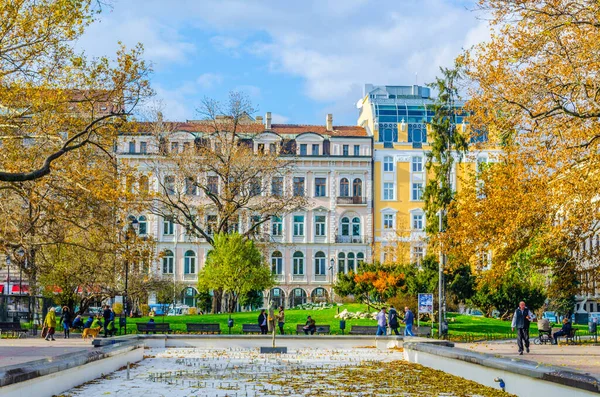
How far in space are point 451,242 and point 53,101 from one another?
17027mm

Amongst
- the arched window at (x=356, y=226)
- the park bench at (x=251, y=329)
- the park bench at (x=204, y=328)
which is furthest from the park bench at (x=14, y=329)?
the arched window at (x=356, y=226)

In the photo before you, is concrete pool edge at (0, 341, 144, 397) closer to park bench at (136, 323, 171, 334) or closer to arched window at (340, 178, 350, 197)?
park bench at (136, 323, 171, 334)

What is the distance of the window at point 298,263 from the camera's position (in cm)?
7575

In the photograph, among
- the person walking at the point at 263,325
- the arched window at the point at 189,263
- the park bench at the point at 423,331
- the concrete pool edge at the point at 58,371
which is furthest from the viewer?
the arched window at the point at 189,263

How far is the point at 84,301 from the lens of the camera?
146 ft

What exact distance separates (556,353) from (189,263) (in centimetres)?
→ 5233

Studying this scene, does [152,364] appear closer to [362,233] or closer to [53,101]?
[53,101]

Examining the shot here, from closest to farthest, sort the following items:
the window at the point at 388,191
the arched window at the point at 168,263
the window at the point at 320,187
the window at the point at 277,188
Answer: the window at the point at 277,188 < the arched window at the point at 168,263 < the window at the point at 388,191 < the window at the point at 320,187

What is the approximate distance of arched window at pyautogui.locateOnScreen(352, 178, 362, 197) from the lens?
75.8 meters

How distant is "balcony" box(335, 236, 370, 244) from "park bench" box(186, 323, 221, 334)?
1650 inches

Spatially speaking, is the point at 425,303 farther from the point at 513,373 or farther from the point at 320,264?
the point at 320,264

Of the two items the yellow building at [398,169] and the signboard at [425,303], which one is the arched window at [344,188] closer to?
the yellow building at [398,169]

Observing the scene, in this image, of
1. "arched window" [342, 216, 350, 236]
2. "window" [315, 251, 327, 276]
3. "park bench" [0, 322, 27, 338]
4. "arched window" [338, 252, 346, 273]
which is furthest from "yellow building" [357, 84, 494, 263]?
"park bench" [0, 322, 27, 338]

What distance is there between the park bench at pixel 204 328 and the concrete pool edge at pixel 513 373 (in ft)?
47.1
